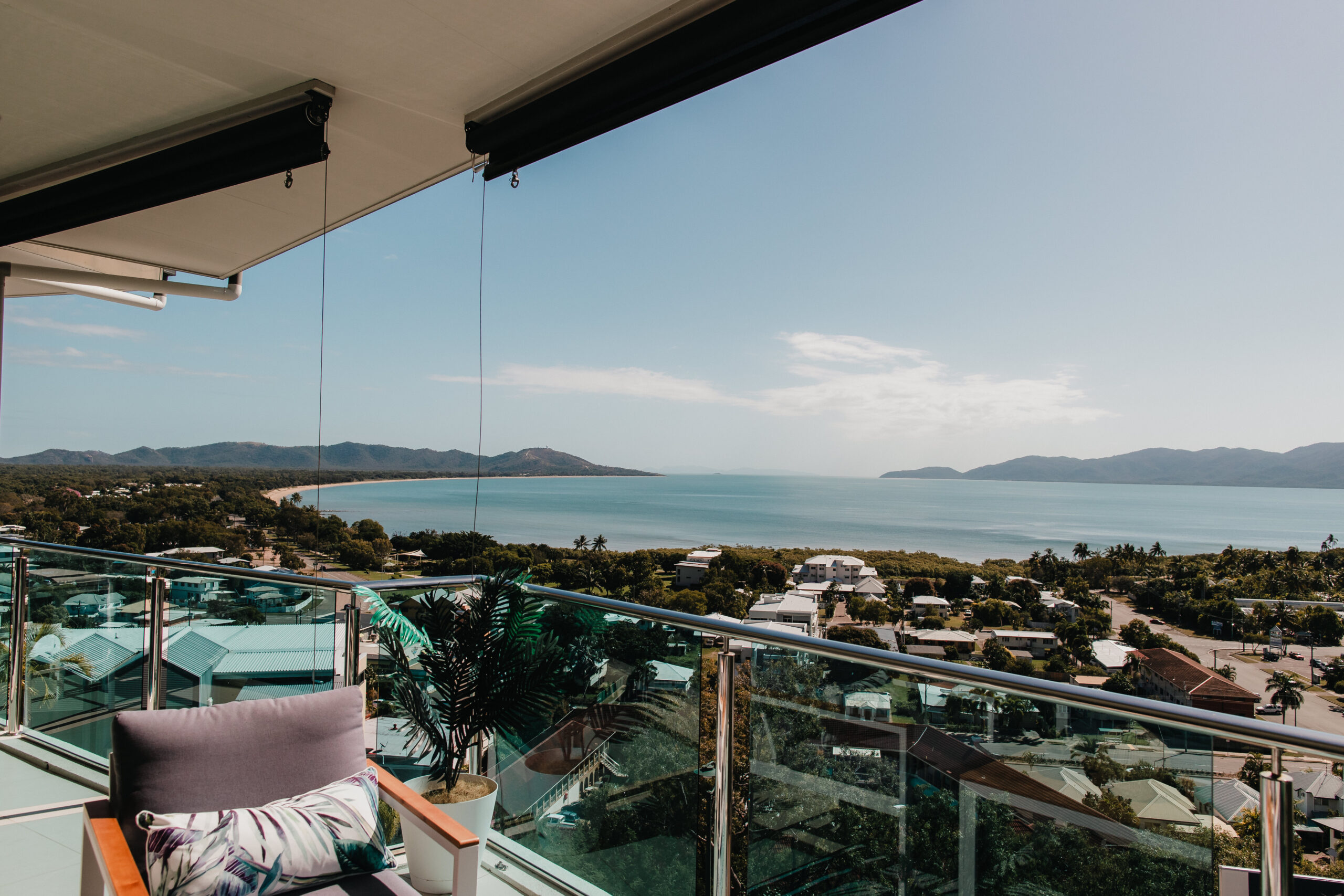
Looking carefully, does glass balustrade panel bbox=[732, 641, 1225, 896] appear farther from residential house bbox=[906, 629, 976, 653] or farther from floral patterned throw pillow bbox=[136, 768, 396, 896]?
residential house bbox=[906, 629, 976, 653]

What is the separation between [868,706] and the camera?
1988 mm

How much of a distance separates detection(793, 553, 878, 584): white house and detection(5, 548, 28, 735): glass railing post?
29076 millimetres

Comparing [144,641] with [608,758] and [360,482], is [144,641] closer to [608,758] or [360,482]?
[608,758]

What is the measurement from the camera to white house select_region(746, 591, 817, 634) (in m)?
24.8

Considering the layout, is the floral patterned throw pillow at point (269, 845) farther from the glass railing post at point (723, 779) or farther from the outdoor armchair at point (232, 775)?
Answer: the glass railing post at point (723, 779)

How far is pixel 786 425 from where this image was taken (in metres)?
42.4

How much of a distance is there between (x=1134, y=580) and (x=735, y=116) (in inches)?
1055

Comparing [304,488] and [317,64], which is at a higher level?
[317,64]

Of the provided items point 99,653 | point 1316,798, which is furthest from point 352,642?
point 1316,798

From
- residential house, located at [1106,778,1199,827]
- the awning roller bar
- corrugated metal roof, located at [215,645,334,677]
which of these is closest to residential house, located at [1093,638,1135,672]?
residential house, located at [1106,778,1199,827]

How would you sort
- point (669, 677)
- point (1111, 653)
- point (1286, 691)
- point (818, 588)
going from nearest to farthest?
point (669, 677) → point (1286, 691) → point (1111, 653) → point (818, 588)

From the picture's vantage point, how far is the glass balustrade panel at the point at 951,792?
156 cm

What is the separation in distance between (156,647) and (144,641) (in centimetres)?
9

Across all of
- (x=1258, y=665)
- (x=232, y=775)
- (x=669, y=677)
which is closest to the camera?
(x=232, y=775)
